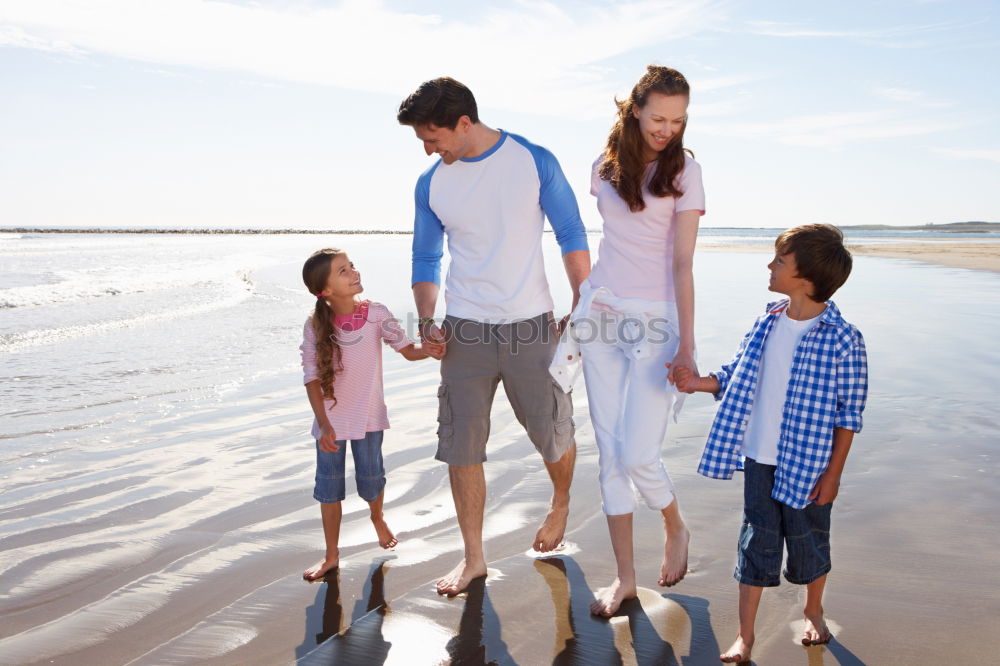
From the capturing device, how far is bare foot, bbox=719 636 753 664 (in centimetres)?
269

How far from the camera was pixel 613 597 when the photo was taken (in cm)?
309

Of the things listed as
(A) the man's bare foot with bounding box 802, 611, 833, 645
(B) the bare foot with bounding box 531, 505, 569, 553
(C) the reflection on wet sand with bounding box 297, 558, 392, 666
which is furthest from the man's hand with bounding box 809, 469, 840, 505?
(C) the reflection on wet sand with bounding box 297, 558, 392, 666

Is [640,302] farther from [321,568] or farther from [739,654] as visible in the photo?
[321,568]

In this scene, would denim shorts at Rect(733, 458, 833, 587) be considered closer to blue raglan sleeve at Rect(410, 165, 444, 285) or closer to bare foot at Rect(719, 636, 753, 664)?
bare foot at Rect(719, 636, 753, 664)

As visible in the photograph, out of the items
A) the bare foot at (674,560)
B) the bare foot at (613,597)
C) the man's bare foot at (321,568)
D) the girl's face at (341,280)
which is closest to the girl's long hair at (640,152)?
the girl's face at (341,280)

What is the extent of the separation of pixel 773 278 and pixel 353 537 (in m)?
2.36

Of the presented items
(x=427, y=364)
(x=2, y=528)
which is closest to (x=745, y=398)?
(x=2, y=528)

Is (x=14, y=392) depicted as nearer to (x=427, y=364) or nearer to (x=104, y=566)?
(x=427, y=364)

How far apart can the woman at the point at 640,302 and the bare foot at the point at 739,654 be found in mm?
484

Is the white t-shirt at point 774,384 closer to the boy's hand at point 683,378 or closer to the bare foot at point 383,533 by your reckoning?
the boy's hand at point 683,378

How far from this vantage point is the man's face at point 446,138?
3.31m

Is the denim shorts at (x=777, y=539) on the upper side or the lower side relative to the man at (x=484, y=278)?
lower

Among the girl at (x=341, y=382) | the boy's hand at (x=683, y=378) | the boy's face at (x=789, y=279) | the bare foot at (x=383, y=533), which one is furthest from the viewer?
the bare foot at (x=383, y=533)

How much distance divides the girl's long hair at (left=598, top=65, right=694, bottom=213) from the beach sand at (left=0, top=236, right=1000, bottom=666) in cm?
166
